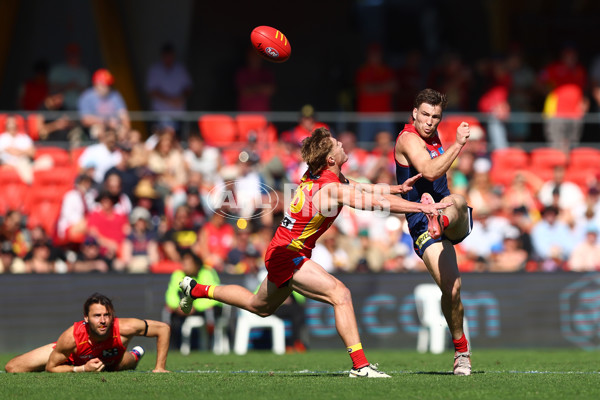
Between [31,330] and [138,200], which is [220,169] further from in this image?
[31,330]

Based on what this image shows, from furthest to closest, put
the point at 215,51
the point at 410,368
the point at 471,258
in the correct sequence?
1. the point at 215,51
2. the point at 471,258
3. the point at 410,368

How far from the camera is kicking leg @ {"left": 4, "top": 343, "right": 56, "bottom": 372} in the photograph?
9.12 metres

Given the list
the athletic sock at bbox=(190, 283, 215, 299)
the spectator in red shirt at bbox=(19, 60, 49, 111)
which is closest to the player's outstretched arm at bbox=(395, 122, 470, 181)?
the athletic sock at bbox=(190, 283, 215, 299)

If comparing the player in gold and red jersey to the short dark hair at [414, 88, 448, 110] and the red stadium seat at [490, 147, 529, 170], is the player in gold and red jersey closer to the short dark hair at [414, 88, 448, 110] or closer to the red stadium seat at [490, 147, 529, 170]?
the short dark hair at [414, 88, 448, 110]

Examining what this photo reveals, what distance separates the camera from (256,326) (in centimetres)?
1267

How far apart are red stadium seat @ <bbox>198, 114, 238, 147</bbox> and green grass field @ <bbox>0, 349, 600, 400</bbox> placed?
5.84 meters

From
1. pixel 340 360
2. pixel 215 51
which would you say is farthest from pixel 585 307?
pixel 215 51

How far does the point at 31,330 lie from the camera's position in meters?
12.3

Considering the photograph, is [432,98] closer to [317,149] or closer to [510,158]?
[317,149]

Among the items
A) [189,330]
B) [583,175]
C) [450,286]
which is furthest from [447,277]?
[583,175]

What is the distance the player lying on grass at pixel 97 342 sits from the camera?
8734mm

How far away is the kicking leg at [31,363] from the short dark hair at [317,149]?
323 centimetres

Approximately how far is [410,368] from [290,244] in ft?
7.49

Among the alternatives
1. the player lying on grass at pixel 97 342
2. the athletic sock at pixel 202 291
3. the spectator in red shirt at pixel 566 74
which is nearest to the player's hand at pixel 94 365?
the player lying on grass at pixel 97 342
